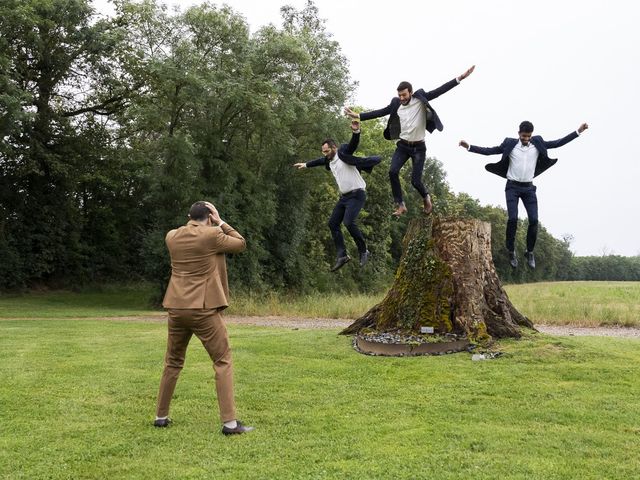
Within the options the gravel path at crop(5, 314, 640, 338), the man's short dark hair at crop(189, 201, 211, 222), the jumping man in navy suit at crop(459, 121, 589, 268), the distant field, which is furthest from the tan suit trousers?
the distant field

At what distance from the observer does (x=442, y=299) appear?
10.5m

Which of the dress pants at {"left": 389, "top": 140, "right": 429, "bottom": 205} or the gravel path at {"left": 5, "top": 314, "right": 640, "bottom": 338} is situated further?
the gravel path at {"left": 5, "top": 314, "right": 640, "bottom": 338}

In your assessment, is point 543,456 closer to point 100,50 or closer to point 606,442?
point 606,442

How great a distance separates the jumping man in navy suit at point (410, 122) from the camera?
29.3 ft

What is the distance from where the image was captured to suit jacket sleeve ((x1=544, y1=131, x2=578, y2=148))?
9.18m

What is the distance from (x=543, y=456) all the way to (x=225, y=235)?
353 cm

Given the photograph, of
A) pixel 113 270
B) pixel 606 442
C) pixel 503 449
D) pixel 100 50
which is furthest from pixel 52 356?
pixel 113 270

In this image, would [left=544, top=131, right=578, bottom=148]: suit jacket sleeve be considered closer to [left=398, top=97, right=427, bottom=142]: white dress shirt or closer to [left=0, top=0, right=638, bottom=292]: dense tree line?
[left=398, top=97, right=427, bottom=142]: white dress shirt

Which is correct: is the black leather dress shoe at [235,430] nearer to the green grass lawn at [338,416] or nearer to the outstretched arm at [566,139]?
the green grass lawn at [338,416]

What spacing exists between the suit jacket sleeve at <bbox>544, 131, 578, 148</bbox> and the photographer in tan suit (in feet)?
18.3

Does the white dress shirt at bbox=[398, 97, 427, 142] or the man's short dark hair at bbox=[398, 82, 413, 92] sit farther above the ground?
the man's short dark hair at bbox=[398, 82, 413, 92]

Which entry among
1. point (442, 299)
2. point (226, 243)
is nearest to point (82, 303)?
point (442, 299)

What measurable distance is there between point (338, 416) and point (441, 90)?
4829 millimetres

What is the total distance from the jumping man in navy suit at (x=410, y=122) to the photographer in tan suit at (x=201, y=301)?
11.6 ft
